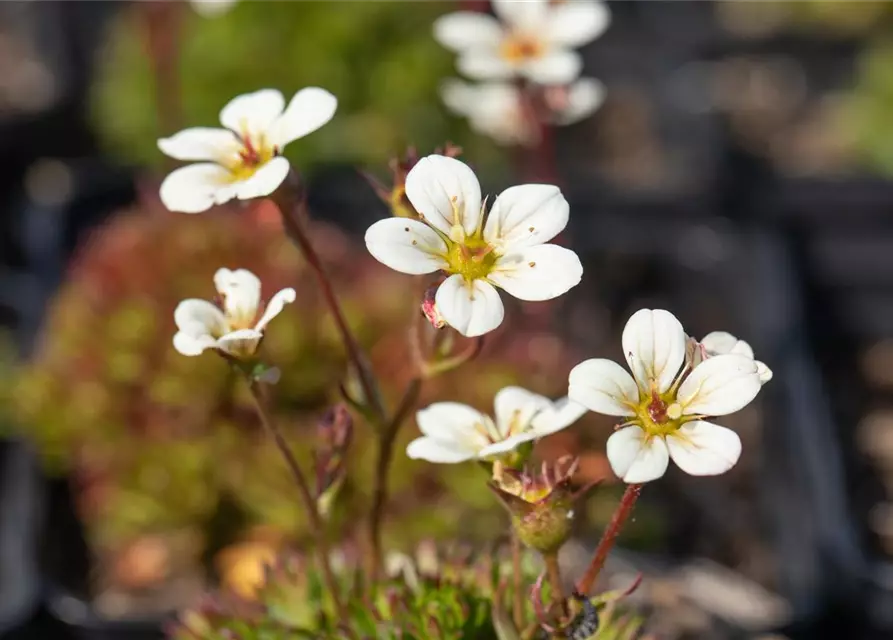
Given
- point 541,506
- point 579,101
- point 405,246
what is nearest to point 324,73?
point 579,101

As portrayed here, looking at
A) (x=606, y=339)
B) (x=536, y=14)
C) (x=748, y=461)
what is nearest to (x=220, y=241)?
(x=536, y=14)

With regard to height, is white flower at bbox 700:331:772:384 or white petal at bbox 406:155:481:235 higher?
white petal at bbox 406:155:481:235

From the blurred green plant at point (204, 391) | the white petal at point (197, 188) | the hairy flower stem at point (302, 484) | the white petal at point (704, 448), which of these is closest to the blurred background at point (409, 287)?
the blurred green plant at point (204, 391)

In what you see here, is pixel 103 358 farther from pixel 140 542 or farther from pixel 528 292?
pixel 528 292

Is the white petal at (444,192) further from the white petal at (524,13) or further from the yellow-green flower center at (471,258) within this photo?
the white petal at (524,13)

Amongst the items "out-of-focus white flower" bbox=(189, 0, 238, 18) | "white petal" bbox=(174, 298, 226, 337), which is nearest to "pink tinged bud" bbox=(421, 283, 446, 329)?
"white petal" bbox=(174, 298, 226, 337)

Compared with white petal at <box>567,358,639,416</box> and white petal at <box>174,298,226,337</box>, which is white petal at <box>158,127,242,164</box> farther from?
white petal at <box>567,358,639,416</box>

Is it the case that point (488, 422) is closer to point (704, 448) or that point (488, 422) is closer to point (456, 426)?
point (456, 426)
